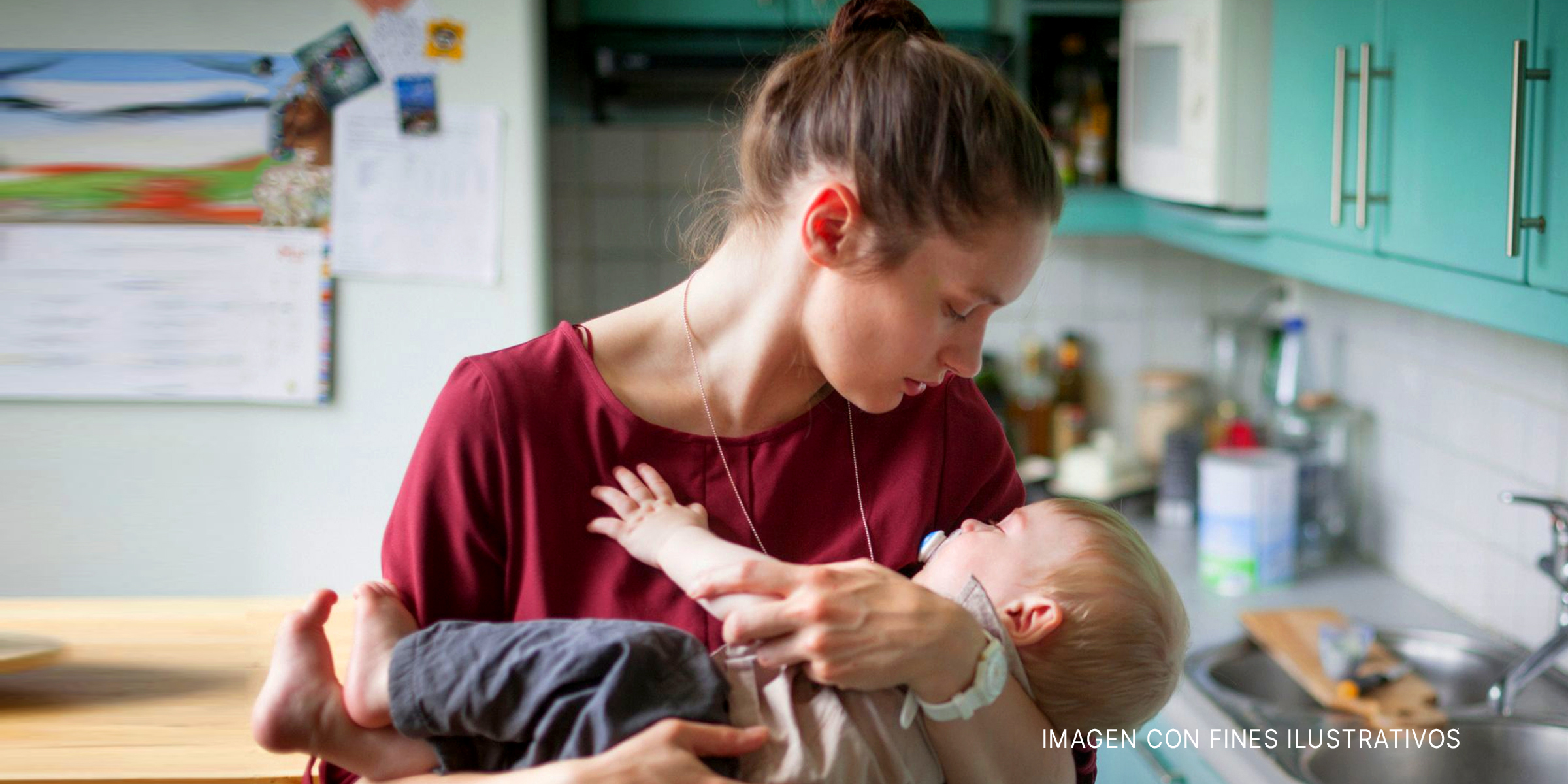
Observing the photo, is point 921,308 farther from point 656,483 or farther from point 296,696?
point 296,696

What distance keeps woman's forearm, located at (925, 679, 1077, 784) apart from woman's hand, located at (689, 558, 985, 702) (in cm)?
5

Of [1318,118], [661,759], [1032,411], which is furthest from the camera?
[1032,411]

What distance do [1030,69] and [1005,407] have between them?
755mm

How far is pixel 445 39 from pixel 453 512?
57.1 inches

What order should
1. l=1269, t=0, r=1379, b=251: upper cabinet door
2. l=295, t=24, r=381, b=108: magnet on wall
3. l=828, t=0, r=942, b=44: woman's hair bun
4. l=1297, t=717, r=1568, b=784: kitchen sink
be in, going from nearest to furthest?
l=828, t=0, r=942, b=44: woman's hair bun → l=1297, t=717, r=1568, b=784: kitchen sink → l=1269, t=0, r=1379, b=251: upper cabinet door → l=295, t=24, r=381, b=108: magnet on wall

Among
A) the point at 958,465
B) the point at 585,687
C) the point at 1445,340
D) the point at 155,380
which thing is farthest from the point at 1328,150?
the point at 155,380

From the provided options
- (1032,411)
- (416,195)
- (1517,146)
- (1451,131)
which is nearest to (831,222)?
(1517,146)

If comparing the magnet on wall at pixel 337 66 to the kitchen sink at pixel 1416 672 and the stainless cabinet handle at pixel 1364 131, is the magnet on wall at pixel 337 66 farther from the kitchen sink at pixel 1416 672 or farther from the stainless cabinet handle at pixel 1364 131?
the kitchen sink at pixel 1416 672

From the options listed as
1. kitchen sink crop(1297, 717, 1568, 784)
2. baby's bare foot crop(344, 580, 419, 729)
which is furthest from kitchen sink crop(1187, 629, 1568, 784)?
baby's bare foot crop(344, 580, 419, 729)

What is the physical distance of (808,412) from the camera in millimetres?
1221

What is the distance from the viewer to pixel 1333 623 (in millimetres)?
2160

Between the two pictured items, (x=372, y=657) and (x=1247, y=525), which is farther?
(x=1247, y=525)

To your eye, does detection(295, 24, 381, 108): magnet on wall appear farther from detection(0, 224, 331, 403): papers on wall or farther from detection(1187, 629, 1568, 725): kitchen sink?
detection(1187, 629, 1568, 725): kitchen sink

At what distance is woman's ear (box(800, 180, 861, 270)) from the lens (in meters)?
1.07
